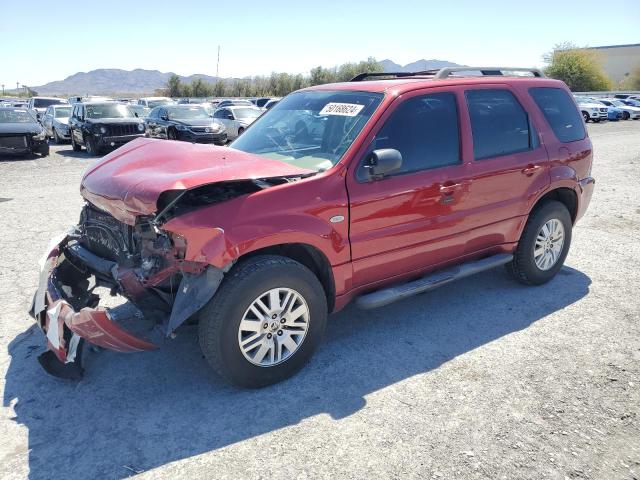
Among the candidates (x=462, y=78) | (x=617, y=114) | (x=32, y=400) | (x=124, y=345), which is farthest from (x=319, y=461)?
(x=617, y=114)

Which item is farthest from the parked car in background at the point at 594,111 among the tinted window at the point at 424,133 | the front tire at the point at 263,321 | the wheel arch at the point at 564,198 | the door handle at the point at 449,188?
the front tire at the point at 263,321

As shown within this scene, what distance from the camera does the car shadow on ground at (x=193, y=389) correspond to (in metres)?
2.80

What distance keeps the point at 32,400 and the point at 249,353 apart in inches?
55.3

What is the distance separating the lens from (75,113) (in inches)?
672

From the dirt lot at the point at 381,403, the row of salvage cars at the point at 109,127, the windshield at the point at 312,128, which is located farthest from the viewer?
the row of salvage cars at the point at 109,127

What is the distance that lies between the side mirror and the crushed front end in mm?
1253

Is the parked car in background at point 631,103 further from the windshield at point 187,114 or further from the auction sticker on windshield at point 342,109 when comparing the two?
the auction sticker on windshield at point 342,109

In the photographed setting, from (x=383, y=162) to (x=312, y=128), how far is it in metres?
0.91

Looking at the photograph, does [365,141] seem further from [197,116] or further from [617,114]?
[617,114]

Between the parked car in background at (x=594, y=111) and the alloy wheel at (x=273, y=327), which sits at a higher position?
the parked car in background at (x=594, y=111)

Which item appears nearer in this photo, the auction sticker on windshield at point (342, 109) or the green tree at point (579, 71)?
the auction sticker on windshield at point (342, 109)

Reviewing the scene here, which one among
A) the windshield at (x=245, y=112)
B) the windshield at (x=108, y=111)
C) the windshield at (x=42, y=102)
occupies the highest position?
the windshield at (x=42, y=102)

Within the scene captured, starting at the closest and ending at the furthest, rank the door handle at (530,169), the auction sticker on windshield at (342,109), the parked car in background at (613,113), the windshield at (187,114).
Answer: the auction sticker on windshield at (342,109), the door handle at (530,169), the windshield at (187,114), the parked car in background at (613,113)

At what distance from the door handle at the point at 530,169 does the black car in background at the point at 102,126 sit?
45.7 ft
